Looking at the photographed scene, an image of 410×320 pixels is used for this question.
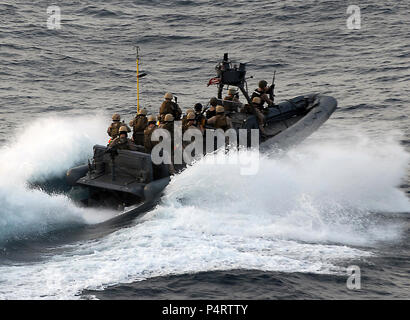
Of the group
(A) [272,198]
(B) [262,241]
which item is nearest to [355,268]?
(B) [262,241]

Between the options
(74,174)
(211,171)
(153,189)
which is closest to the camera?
(153,189)

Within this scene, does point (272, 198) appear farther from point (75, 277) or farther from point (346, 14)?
point (346, 14)

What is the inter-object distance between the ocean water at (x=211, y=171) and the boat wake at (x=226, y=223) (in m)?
0.04

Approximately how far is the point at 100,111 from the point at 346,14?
1504cm

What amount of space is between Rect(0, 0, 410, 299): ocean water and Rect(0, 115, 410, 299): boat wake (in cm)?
4

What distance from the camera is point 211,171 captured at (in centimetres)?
1597

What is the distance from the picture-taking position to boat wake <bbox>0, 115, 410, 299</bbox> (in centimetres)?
1256

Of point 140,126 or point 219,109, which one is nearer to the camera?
point 140,126

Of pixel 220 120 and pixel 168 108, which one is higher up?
pixel 168 108

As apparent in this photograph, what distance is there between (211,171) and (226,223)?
5.53 ft

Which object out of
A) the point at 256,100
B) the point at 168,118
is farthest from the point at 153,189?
the point at 256,100

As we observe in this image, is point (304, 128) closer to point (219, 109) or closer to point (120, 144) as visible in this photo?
point (219, 109)

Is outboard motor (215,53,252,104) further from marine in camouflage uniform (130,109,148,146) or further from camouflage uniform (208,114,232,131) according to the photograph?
marine in camouflage uniform (130,109,148,146)

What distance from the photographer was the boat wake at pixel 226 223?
12562 mm
